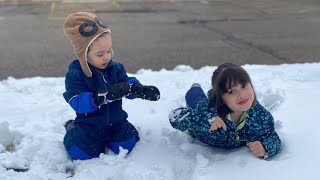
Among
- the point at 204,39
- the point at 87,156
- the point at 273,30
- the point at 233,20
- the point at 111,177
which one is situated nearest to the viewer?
the point at 111,177

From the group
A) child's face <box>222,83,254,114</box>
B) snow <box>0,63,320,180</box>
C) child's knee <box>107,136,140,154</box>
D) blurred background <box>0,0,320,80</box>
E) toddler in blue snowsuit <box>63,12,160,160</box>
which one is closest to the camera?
snow <box>0,63,320,180</box>

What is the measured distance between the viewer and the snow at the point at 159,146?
3.35 meters

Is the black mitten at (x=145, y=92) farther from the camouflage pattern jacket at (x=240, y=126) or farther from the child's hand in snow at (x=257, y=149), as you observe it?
the child's hand in snow at (x=257, y=149)

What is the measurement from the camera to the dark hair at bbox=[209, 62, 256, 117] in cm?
345

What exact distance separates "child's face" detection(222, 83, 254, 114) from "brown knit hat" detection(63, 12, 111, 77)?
1.01 m

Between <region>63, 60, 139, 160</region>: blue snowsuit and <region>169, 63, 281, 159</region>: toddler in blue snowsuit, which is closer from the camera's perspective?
<region>169, 63, 281, 159</region>: toddler in blue snowsuit

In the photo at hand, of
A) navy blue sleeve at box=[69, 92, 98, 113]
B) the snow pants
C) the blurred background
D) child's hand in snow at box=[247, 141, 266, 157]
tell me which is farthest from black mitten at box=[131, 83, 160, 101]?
the blurred background

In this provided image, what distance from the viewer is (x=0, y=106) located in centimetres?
496

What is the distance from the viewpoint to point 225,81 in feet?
11.4

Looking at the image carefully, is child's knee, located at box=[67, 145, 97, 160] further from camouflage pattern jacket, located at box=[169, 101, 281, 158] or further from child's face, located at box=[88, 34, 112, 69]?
camouflage pattern jacket, located at box=[169, 101, 281, 158]

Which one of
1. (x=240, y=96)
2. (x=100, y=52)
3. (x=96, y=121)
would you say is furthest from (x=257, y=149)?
(x=100, y=52)

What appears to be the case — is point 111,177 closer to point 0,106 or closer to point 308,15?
point 0,106

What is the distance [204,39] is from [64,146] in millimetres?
6190

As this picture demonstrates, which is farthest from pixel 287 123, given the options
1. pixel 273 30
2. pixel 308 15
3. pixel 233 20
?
pixel 308 15
